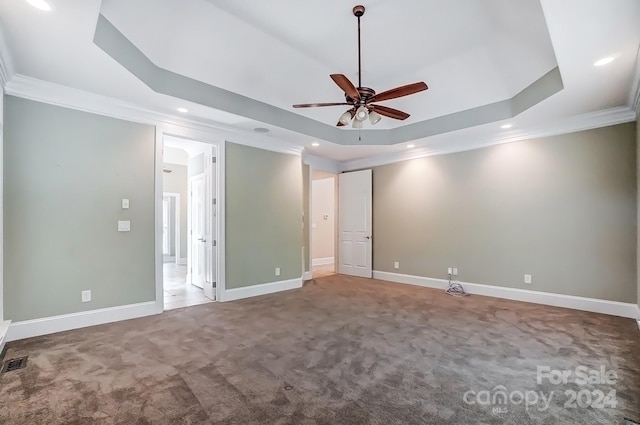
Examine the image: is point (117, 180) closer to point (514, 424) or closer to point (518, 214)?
point (514, 424)

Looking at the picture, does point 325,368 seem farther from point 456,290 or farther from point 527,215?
point 527,215

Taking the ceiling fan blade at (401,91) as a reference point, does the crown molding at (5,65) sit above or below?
above

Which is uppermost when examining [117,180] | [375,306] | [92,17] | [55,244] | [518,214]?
[92,17]

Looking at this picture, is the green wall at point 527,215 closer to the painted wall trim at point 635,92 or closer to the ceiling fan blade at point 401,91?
the painted wall trim at point 635,92

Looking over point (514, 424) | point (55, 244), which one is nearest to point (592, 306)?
point (514, 424)

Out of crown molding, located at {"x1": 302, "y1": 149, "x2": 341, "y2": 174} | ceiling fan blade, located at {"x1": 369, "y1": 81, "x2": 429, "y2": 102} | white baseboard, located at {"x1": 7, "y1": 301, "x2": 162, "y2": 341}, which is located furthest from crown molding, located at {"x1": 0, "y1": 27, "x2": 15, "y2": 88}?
crown molding, located at {"x1": 302, "y1": 149, "x2": 341, "y2": 174}

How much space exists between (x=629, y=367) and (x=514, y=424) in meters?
1.63

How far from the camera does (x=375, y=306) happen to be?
15.3ft

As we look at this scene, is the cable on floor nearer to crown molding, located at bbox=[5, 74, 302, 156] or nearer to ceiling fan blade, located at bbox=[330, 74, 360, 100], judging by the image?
ceiling fan blade, located at bbox=[330, 74, 360, 100]

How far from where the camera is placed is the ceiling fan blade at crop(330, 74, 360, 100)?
2.68 meters

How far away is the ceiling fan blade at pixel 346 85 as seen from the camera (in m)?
2.68

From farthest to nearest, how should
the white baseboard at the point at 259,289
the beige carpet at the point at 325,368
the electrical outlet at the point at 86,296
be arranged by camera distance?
the white baseboard at the point at 259,289, the electrical outlet at the point at 86,296, the beige carpet at the point at 325,368

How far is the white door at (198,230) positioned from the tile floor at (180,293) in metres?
0.22

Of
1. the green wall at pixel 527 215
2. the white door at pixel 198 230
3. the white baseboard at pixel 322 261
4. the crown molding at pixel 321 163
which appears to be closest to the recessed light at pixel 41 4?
the white door at pixel 198 230
